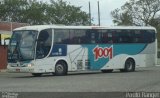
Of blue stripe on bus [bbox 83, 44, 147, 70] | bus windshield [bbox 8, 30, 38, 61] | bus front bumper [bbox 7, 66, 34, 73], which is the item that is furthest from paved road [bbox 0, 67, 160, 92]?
blue stripe on bus [bbox 83, 44, 147, 70]

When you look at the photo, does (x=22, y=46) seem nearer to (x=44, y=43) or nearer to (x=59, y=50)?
(x=44, y=43)

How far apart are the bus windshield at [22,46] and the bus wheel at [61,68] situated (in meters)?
2.00

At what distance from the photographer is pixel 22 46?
105 feet

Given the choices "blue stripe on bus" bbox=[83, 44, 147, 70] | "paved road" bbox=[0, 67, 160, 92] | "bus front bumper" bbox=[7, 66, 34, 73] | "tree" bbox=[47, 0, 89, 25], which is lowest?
Answer: "paved road" bbox=[0, 67, 160, 92]

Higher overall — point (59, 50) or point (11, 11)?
point (11, 11)

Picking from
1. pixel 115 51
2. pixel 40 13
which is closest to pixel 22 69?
pixel 115 51

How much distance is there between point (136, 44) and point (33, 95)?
20.9 m

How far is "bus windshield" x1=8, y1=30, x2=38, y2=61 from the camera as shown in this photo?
31.7 metres

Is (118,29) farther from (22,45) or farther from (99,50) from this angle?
→ (22,45)

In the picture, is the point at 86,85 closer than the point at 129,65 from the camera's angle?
Yes

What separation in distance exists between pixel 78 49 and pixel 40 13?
48483 mm

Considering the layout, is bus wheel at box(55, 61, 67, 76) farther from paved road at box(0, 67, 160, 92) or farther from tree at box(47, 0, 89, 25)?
tree at box(47, 0, 89, 25)

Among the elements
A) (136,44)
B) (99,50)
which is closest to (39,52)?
(99,50)

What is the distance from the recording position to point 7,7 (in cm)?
8300
